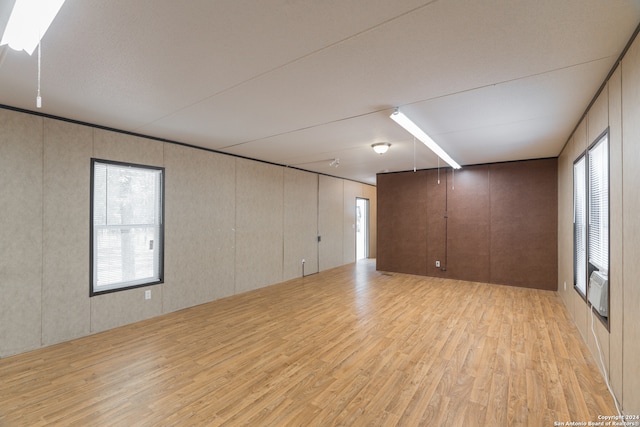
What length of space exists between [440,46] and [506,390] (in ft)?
8.93

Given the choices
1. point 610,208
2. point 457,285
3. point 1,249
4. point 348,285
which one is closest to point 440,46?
point 610,208

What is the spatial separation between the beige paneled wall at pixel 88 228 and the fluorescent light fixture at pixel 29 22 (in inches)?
74.4

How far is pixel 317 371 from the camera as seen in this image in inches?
104

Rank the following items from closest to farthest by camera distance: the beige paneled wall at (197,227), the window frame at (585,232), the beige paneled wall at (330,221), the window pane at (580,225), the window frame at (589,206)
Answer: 1. the window frame at (589,206)
2. the window frame at (585,232)
3. the window pane at (580,225)
4. the beige paneled wall at (197,227)
5. the beige paneled wall at (330,221)

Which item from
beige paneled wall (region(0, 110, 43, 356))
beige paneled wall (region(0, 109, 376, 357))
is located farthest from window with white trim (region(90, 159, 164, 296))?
beige paneled wall (region(0, 110, 43, 356))

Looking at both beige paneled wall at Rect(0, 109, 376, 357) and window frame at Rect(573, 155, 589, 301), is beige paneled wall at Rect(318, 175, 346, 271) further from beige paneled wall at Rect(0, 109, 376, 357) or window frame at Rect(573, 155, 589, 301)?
window frame at Rect(573, 155, 589, 301)

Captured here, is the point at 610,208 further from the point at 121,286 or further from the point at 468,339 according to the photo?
the point at 121,286

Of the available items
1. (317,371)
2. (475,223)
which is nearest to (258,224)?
(317,371)

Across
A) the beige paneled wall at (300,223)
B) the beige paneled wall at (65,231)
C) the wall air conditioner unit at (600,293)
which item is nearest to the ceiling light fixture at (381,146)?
the beige paneled wall at (300,223)

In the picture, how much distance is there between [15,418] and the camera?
79.4 inches

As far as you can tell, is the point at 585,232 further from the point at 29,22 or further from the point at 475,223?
the point at 29,22

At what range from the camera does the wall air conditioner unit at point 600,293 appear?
7.95 ft

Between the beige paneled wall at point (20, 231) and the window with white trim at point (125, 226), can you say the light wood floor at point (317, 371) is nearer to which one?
the beige paneled wall at point (20, 231)

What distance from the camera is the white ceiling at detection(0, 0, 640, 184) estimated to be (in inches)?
61.6
